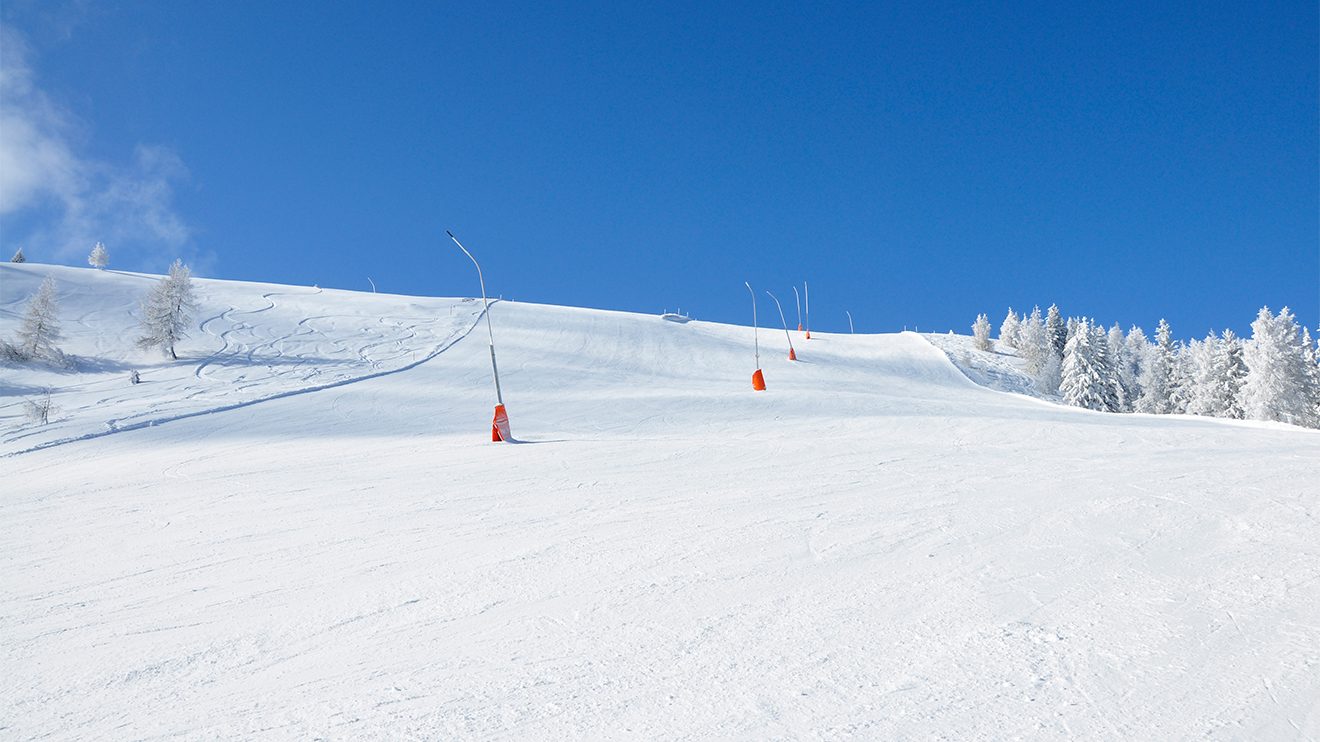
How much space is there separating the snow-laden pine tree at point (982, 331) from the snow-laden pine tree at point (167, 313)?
2642 inches

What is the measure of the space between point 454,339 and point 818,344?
29.7 m

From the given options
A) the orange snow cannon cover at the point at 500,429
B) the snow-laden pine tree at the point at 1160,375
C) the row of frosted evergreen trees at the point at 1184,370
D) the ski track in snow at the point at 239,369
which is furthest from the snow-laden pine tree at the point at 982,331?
the orange snow cannon cover at the point at 500,429

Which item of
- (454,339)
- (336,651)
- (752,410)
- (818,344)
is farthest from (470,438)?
(818,344)

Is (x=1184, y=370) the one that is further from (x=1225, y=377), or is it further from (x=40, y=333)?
(x=40, y=333)

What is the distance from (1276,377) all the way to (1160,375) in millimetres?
21845

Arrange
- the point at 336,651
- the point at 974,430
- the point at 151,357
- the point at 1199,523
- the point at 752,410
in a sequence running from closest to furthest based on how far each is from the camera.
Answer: the point at 336,651, the point at 1199,523, the point at 974,430, the point at 752,410, the point at 151,357

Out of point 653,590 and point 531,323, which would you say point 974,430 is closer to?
point 653,590

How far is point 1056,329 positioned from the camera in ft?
238

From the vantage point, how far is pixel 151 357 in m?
30.6

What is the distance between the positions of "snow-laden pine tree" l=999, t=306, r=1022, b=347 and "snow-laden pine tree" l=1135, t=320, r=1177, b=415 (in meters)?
13.1

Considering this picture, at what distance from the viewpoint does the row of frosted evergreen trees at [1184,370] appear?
45.7 m

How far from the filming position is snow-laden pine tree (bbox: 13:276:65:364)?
2800 centimetres

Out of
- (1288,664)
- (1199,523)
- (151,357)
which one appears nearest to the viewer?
(1288,664)

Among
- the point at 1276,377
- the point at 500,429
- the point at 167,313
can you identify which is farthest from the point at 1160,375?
the point at 167,313
